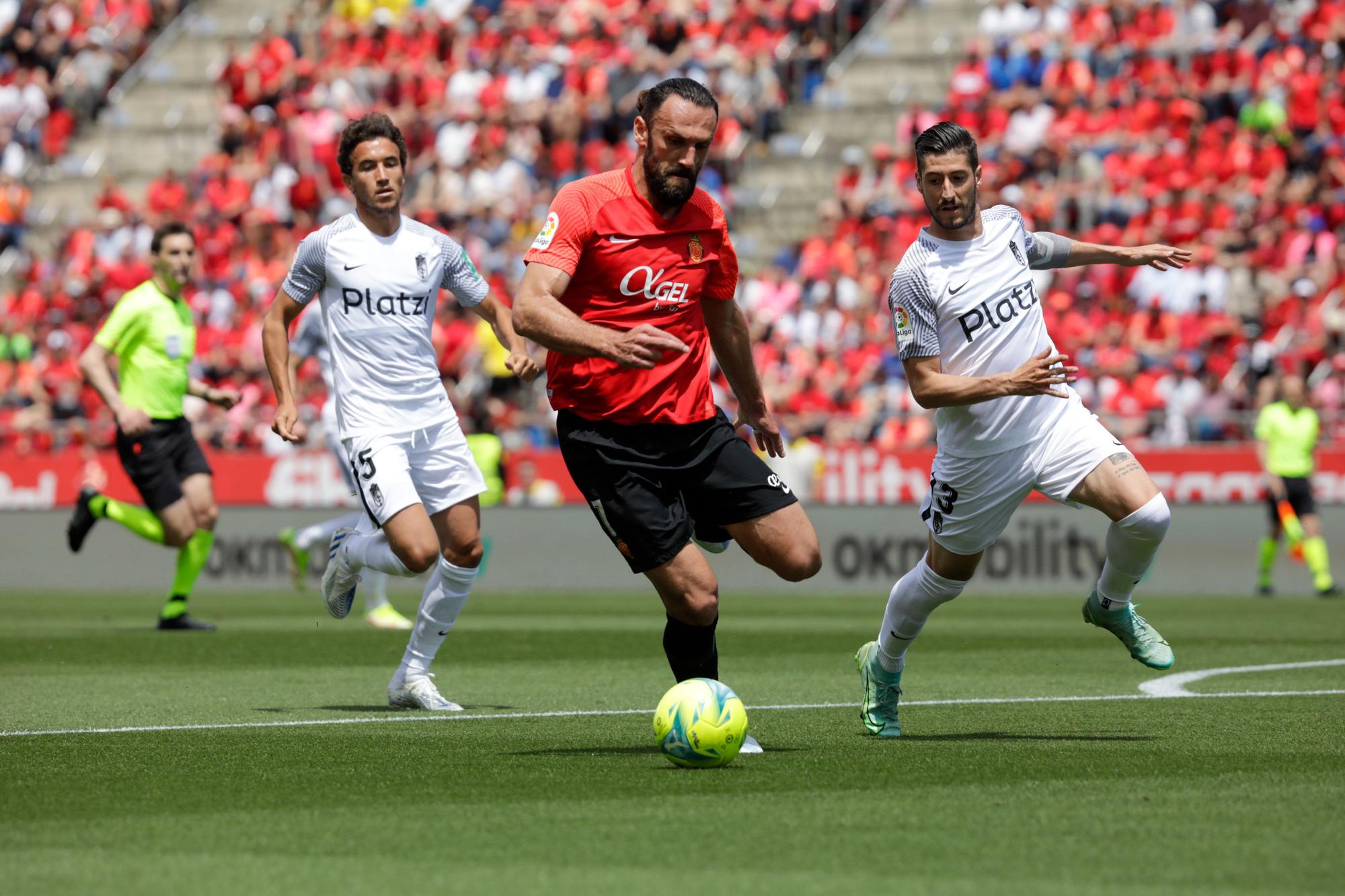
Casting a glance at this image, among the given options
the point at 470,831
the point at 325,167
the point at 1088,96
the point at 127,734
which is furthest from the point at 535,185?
the point at 470,831

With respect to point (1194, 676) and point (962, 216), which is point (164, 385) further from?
point (962, 216)

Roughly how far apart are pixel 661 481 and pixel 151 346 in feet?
26.1

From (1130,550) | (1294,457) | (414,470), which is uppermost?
(414,470)

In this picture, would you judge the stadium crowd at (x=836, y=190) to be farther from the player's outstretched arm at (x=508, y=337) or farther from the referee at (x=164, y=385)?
the player's outstretched arm at (x=508, y=337)

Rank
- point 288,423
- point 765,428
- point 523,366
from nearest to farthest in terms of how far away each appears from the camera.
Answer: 1. point 765,428
2. point 523,366
3. point 288,423

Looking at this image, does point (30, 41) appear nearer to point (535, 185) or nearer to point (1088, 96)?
point (535, 185)

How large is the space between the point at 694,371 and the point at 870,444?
50.1 feet

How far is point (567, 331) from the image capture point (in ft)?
22.3

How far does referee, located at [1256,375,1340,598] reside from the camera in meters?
20.0

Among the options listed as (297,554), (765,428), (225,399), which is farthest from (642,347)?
(297,554)

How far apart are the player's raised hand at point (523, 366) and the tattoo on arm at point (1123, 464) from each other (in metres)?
2.33

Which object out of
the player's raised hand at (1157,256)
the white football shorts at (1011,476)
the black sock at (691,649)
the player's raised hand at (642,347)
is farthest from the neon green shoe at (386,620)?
the player's raised hand at (642,347)

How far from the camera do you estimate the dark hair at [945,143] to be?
25.5 ft

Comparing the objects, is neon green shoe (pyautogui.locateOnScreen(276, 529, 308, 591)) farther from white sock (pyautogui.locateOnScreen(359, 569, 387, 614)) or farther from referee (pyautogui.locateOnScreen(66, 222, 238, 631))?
referee (pyautogui.locateOnScreen(66, 222, 238, 631))
